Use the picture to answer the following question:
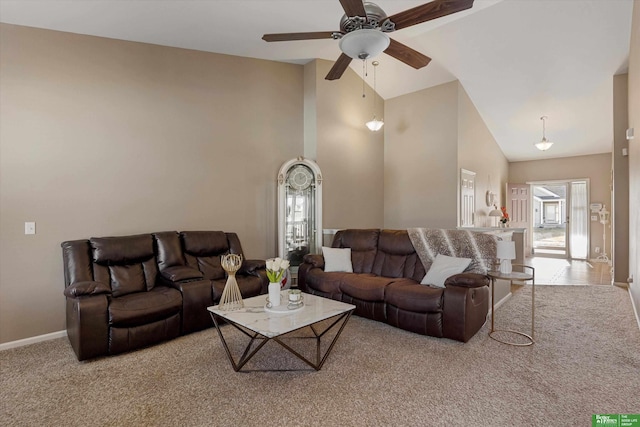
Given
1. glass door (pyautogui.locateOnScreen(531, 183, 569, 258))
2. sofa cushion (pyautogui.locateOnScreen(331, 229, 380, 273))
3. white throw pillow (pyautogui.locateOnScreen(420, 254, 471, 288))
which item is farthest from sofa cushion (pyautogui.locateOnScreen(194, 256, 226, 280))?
glass door (pyautogui.locateOnScreen(531, 183, 569, 258))

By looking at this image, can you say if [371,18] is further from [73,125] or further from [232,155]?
[73,125]

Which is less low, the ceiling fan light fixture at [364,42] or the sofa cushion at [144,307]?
the ceiling fan light fixture at [364,42]

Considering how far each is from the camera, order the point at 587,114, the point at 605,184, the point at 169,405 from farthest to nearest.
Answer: the point at 605,184 → the point at 587,114 → the point at 169,405

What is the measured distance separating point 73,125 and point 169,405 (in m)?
2.94

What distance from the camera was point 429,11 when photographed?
7.66 ft

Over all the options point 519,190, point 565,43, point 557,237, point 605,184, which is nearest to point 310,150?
point 565,43

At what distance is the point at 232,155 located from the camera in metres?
4.60

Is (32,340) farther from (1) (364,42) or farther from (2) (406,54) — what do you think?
(2) (406,54)

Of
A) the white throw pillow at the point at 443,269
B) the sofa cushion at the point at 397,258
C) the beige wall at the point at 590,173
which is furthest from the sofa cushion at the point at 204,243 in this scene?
the beige wall at the point at 590,173

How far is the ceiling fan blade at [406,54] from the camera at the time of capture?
2.84m

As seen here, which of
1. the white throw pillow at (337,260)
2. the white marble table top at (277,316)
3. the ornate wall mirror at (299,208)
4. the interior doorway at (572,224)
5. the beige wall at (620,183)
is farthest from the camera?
the interior doorway at (572,224)

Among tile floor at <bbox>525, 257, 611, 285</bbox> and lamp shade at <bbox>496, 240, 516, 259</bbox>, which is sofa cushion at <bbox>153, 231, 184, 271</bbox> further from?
tile floor at <bbox>525, 257, 611, 285</bbox>

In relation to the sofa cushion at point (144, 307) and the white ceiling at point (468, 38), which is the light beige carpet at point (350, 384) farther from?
the white ceiling at point (468, 38)

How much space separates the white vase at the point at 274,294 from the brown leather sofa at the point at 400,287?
126cm
